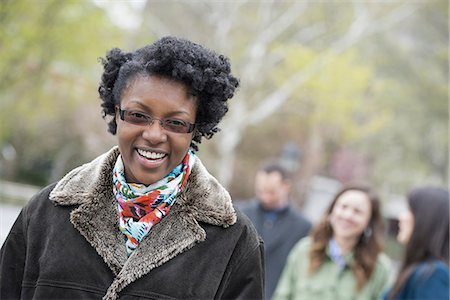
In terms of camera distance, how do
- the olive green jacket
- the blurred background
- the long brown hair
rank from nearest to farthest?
the olive green jacket < the long brown hair < the blurred background

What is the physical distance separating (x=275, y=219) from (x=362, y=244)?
141 centimetres

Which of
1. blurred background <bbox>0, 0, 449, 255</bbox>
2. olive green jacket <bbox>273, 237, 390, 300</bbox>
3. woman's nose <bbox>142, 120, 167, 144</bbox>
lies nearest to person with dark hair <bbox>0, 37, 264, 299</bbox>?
woman's nose <bbox>142, 120, 167, 144</bbox>

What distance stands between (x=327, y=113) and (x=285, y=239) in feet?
62.7

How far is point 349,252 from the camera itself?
548 centimetres

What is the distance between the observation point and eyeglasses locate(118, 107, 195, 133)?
2.49 metres

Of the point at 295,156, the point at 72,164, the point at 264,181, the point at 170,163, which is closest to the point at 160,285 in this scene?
the point at 170,163

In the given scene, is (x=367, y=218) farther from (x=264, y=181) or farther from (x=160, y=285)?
(x=160, y=285)

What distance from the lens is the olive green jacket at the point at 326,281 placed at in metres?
5.27

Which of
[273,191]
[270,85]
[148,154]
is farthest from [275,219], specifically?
[270,85]

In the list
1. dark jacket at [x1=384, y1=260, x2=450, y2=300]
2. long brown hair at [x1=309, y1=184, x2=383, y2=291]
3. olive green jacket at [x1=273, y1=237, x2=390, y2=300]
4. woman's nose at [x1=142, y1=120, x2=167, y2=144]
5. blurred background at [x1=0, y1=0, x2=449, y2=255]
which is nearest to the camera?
woman's nose at [x1=142, y1=120, x2=167, y2=144]

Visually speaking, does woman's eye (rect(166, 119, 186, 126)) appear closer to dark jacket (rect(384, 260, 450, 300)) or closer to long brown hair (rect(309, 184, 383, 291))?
dark jacket (rect(384, 260, 450, 300))

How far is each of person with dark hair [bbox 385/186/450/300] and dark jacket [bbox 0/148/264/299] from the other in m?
2.11

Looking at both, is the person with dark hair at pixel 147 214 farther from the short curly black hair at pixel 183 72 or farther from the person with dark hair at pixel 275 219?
the person with dark hair at pixel 275 219

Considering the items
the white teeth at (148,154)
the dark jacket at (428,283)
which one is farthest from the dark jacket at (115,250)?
the dark jacket at (428,283)
